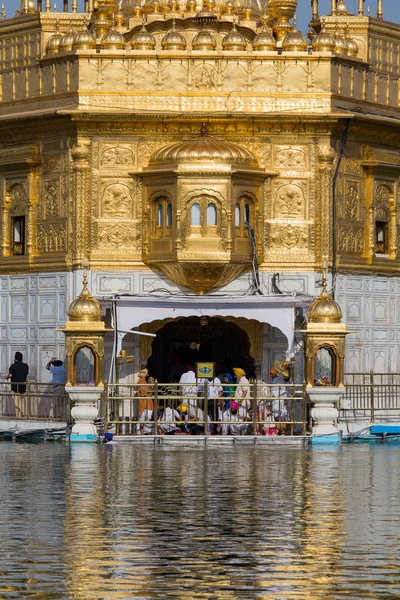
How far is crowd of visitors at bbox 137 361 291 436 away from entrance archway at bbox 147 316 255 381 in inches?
138

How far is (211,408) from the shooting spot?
3734 cm

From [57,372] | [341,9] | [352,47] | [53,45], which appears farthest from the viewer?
[341,9]

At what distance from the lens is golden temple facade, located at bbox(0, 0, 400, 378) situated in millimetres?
39594

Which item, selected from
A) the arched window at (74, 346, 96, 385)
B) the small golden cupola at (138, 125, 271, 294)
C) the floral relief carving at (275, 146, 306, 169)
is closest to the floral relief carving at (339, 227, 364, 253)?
the floral relief carving at (275, 146, 306, 169)

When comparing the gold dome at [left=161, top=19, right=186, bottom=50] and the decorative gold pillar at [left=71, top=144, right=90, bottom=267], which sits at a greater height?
the gold dome at [left=161, top=19, right=186, bottom=50]

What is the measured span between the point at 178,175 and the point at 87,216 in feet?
7.83

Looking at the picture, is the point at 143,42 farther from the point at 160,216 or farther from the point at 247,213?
the point at 247,213

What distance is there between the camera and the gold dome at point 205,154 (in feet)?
129

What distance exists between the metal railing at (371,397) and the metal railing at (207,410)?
1.53m

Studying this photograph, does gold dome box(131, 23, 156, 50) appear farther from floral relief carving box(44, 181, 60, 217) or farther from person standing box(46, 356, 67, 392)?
person standing box(46, 356, 67, 392)

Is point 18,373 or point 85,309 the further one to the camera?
point 18,373

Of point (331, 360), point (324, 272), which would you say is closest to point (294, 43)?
point (324, 272)

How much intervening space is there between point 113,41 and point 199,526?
21.3 meters

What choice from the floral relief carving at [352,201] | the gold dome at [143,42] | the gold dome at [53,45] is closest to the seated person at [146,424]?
the floral relief carving at [352,201]
